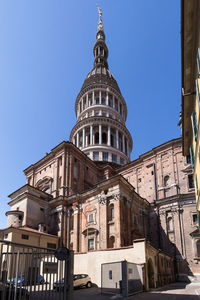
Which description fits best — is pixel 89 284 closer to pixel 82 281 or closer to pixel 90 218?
pixel 82 281

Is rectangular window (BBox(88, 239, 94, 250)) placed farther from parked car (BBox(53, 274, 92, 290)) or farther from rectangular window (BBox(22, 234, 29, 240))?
parked car (BBox(53, 274, 92, 290))

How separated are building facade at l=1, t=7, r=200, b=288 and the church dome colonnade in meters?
8.39

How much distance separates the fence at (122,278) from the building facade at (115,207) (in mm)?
2763

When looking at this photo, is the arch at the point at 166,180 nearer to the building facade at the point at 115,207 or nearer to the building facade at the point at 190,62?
the building facade at the point at 115,207

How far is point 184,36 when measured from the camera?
1212 cm

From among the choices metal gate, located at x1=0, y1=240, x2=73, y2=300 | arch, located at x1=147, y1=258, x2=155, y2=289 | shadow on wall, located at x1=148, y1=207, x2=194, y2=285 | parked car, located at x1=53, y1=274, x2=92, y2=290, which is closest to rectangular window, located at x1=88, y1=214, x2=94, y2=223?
shadow on wall, located at x1=148, y1=207, x2=194, y2=285

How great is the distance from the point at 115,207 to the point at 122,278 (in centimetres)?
1444

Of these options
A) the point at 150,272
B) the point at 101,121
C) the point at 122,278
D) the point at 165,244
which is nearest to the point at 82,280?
the point at 122,278

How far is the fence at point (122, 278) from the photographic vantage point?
18.5 m

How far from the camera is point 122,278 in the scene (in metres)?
18.6

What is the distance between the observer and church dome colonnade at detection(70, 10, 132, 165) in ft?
196

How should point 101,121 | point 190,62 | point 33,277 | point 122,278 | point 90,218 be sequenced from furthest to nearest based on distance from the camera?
point 101,121
point 90,218
point 122,278
point 190,62
point 33,277

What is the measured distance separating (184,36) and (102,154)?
47.2m

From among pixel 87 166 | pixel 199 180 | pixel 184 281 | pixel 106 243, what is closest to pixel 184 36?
pixel 199 180
